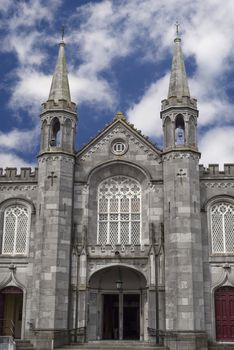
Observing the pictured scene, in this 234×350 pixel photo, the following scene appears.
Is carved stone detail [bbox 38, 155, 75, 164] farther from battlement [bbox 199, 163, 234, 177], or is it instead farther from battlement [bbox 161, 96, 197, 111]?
battlement [bbox 199, 163, 234, 177]

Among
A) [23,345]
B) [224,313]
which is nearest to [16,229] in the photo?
[23,345]

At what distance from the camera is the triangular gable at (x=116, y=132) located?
32.3 meters

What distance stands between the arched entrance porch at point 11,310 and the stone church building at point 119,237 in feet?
0.21

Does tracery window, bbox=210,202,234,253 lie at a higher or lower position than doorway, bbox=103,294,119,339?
higher

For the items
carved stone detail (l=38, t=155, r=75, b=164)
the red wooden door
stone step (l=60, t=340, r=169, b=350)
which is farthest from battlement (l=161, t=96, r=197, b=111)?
stone step (l=60, t=340, r=169, b=350)

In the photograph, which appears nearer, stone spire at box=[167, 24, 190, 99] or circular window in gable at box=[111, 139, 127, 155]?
stone spire at box=[167, 24, 190, 99]

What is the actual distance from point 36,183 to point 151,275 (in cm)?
926

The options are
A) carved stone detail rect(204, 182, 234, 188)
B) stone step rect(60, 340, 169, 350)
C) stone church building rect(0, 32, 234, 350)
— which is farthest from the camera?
carved stone detail rect(204, 182, 234, 188)

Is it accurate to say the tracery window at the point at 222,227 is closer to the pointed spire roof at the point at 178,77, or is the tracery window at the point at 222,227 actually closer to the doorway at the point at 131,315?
the doorway at the point at 131,315

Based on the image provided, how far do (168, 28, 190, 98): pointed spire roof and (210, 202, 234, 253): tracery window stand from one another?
741cm

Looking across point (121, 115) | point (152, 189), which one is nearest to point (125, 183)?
point (152, 189)

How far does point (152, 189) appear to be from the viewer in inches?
1235

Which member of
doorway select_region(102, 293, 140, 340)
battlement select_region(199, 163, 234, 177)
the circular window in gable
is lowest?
doorway select_region(102, 293, 140, 340)

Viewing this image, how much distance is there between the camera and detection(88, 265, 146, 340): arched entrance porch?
99.6 feet
